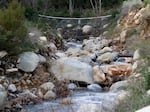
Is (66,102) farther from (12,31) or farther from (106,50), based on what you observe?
(106,50)

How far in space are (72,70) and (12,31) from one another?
1.63m

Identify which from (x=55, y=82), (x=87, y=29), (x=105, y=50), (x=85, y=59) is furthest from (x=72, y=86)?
(x=87, y=29)

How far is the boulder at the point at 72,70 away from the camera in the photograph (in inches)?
371

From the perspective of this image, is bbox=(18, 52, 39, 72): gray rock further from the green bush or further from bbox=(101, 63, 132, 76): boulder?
bbox=(101, 63, 132, 76): boulder

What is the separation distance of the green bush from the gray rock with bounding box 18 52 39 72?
0.19 metres

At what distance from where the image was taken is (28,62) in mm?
9195

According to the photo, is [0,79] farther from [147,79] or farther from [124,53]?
[124,53]

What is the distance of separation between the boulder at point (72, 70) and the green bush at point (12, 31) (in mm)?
939

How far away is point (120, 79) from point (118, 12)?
8.94 meters

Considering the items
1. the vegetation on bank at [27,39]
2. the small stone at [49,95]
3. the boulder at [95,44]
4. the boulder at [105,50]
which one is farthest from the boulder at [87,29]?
the small stone at [49,95]

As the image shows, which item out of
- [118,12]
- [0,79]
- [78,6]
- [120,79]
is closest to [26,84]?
[0,79]

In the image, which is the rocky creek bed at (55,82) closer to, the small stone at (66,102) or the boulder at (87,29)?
the small stone at (66,102)

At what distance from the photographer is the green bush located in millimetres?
9008

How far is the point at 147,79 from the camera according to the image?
5.91 metres
